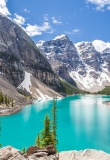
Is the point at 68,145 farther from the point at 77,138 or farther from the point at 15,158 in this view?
the point at 15,158

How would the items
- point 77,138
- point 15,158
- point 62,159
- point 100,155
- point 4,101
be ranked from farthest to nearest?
point 4,101, point 77,138, point 100,155, point 62,159, point 15,158

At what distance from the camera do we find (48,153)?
101 ft

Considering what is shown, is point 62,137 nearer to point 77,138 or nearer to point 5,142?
point 77,138

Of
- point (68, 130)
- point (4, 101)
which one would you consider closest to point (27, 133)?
point (68, 130)

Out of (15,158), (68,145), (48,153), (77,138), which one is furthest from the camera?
(77,138)

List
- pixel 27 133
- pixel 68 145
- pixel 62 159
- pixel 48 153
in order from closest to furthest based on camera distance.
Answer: pixel 48 153 < pixel 62 159 < pixel 68 145 < pixel 27 133

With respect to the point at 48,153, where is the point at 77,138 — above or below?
below

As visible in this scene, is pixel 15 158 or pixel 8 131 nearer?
pixel 15 158

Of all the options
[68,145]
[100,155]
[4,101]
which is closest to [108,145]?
[68,145]

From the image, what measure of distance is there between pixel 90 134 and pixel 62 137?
947cm

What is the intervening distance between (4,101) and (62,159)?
395ft

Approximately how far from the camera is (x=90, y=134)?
78.2 meters

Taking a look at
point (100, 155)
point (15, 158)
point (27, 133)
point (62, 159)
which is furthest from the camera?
point (27, 133)

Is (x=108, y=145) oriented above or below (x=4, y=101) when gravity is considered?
below
